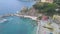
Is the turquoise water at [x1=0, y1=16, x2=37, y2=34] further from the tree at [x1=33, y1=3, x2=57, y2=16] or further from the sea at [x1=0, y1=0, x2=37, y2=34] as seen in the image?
the tree at [x1=33, y1=3, x2=57, y2=16]

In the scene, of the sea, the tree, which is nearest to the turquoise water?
the sea

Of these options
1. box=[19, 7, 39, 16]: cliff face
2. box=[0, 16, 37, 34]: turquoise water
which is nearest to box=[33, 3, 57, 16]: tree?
box=[19, 7, 39, 16]: cliff face

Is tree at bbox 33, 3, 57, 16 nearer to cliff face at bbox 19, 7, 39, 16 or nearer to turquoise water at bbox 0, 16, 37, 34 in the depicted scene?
cliff face at bbox 19, 7, 39, 16

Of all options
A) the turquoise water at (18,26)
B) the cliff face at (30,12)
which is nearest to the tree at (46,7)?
the cliff face at (30,12)

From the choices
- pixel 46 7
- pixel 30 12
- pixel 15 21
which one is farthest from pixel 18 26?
pixel 46 7

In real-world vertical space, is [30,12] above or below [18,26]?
above

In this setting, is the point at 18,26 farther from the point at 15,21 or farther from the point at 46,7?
the point at 46,7

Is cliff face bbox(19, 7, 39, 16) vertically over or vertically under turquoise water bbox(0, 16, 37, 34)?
over
